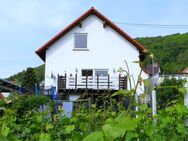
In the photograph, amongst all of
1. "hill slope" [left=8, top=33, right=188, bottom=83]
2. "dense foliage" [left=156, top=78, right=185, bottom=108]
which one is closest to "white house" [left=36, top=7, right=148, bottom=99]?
"dense foliage" [left=156, top=78, right=185, bottom=108]

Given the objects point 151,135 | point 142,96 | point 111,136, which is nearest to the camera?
point 111,136

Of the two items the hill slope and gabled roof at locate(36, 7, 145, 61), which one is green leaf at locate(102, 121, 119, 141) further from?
the hill slope

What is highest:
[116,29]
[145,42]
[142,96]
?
[145,42]

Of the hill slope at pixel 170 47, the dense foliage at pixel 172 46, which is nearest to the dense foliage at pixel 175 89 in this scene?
the dense foliage at pixel 172 46

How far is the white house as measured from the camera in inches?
796

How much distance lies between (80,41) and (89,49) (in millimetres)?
723

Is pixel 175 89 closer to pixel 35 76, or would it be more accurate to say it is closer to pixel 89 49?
pixel 89 49

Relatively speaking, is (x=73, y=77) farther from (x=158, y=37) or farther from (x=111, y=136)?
(x=158, y=37)

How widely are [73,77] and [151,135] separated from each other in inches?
709

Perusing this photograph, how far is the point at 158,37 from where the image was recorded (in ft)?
202

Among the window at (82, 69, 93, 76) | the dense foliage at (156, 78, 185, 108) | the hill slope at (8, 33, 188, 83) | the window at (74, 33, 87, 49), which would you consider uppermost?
the hill slope at (8, 33, 188, 83)

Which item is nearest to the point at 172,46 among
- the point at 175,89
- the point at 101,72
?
the point at 101,72

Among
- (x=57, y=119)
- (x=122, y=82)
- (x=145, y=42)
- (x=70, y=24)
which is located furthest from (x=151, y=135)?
(x=145, y=42)

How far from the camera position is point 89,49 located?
802 inches
